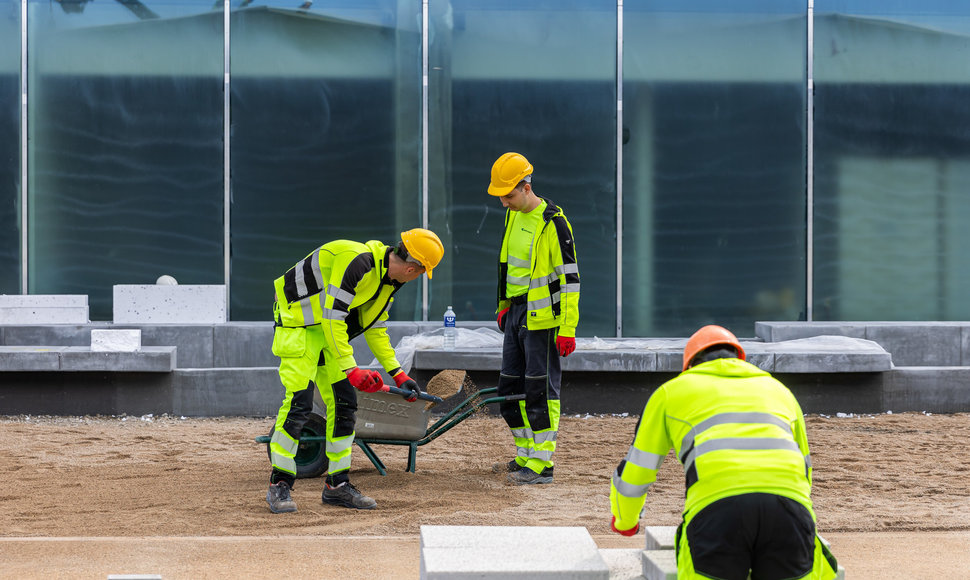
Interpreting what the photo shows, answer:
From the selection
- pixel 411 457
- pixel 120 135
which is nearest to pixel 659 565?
pixel 411 457

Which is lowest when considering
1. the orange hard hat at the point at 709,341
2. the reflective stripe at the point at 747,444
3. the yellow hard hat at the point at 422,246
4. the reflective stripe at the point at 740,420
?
the reflective stripe at the point at 747,444

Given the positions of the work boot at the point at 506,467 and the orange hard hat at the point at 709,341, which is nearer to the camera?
the orange hard hat at the point at 709,341

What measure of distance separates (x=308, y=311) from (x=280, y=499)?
1063 millimetres

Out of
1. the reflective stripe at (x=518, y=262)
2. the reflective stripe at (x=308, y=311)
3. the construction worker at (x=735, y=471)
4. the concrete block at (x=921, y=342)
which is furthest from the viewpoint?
the concrete block at (x=921, y=342)

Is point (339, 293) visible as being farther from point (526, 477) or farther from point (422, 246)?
point (526, 477)

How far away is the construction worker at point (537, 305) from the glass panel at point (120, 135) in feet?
22.8

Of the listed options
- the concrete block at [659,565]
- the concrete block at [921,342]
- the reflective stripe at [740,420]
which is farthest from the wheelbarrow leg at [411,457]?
the concrete block at [921,342]

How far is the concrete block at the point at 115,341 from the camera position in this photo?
9727 mm

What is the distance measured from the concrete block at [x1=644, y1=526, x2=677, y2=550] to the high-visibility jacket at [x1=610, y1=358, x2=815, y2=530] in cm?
71

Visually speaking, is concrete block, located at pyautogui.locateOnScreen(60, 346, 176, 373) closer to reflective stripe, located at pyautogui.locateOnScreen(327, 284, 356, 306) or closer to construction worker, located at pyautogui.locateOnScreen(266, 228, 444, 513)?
construction worker, located at pyautogui.locateOnScreen(266, 228, 444, 513)

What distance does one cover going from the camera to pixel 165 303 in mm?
11820

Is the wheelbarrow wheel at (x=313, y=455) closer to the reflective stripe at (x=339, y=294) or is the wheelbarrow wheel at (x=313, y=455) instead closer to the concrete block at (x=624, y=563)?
the reflective stripe at (x=339, y=294)

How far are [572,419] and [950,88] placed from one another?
7.34 metres

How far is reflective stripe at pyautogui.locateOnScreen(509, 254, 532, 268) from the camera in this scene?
7.07m
